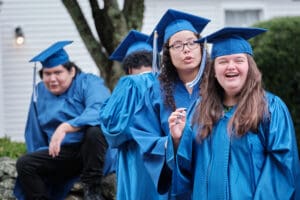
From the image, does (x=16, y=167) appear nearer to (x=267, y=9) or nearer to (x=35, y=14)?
(x=35, y=14)

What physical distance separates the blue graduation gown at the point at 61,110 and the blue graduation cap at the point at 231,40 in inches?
103

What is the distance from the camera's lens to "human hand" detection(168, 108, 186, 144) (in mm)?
4832

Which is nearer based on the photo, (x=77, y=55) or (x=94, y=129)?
(x=94, y=129)

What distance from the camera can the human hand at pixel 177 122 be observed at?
15.9 feet

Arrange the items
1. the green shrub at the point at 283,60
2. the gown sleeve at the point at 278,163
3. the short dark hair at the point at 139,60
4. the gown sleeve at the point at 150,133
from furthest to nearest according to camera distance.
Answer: the green shrub at the point at 283,60
the short dark hair at the point at 139,60
the gown sleeve at the point at 150,133
the gown sleeve at the point at 278,163

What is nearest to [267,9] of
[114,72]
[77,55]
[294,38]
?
[77,55]

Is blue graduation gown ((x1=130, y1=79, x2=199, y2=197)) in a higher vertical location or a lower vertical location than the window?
lower

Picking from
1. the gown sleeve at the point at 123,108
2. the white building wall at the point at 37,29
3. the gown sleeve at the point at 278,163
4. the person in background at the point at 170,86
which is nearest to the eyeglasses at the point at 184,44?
the person in background at the point at 170,86

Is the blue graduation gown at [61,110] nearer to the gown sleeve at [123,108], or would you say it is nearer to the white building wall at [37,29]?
the gown sleeve at [123,108]

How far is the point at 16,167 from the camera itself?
7.33 meters

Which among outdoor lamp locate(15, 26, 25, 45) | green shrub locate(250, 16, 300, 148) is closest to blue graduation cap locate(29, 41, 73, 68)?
green shrub locate(250, 16, 300, 148)

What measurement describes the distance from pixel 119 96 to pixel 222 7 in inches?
358

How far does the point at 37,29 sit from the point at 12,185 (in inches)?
291

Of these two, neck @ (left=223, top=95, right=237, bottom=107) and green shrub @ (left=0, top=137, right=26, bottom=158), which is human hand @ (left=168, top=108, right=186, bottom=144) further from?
green shrub @ (left=0, top=137, right=26, bottom=158)
